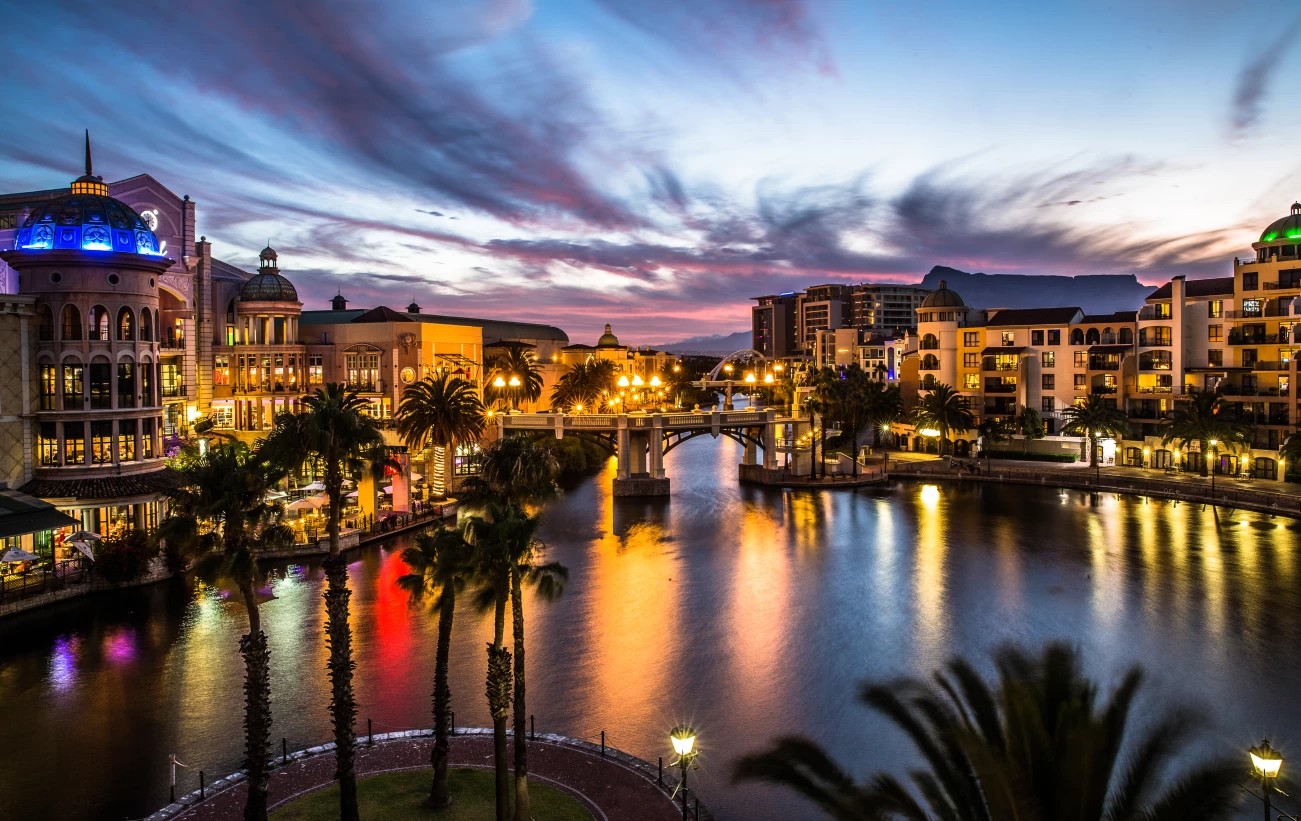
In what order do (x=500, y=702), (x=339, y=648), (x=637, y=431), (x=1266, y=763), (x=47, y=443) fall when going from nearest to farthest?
(x=1266, y=763) < (x=500, y=702) < (x=339, y=648) < (x=47, y=443) < (x=637, y=431)

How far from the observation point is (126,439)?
5072 centimetres


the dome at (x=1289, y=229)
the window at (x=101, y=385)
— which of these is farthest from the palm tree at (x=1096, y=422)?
the window at (x=101, y=385)

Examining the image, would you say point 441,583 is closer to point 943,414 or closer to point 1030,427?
point 943,414

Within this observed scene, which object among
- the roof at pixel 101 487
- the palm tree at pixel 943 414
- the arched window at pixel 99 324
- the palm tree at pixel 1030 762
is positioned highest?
the arched window at pixel 99 324

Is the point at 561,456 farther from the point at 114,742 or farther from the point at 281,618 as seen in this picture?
the point at 114,742

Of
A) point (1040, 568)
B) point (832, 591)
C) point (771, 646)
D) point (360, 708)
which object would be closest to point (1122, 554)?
point (1040, 568)

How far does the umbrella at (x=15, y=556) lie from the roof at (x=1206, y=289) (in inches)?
3978

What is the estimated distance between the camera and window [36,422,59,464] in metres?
48.2

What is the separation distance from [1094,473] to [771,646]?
193 ft

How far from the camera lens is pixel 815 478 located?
88.5 m

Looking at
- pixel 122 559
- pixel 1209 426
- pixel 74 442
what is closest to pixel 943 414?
pixel 1209 426

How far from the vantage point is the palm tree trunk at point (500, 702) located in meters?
20.8

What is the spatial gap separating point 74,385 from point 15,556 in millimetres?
12203

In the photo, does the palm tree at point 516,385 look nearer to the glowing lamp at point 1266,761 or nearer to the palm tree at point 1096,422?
the palm tree at point 1096,422
